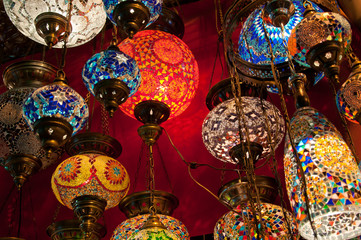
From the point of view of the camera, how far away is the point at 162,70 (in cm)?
170

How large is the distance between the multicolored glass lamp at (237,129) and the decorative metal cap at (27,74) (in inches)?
38.9

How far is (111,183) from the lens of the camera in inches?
67.8

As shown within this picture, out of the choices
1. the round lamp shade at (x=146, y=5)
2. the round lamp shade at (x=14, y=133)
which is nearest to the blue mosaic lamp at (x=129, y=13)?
the round lamp shade at (x=146, y=5)

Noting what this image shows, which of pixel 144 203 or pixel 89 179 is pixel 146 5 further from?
pixel 144 203

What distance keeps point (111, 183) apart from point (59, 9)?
0.70m

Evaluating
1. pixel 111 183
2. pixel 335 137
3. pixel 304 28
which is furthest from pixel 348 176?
pixel 111 183

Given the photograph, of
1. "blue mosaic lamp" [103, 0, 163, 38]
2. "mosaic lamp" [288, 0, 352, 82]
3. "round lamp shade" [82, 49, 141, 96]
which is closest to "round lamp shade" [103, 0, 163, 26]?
"blue mosaic lamp" [103, 0, 163, 38]

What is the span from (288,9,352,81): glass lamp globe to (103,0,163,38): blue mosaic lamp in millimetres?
495

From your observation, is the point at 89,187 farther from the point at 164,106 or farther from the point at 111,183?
the point at 164,106

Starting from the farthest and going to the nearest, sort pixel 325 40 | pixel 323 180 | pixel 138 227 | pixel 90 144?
pixel 90 144 < pixel 138 227 < pixel 325 40 < pixel 323 180

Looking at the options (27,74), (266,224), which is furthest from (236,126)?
(27,74)

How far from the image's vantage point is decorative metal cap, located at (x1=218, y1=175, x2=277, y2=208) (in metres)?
1.40

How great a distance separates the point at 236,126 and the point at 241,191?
0.23 meters

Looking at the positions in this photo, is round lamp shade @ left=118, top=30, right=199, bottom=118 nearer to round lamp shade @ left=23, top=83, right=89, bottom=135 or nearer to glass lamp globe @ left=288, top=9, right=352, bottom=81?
round lamp shade @ left=23, top=83, right=89, bottom=135
